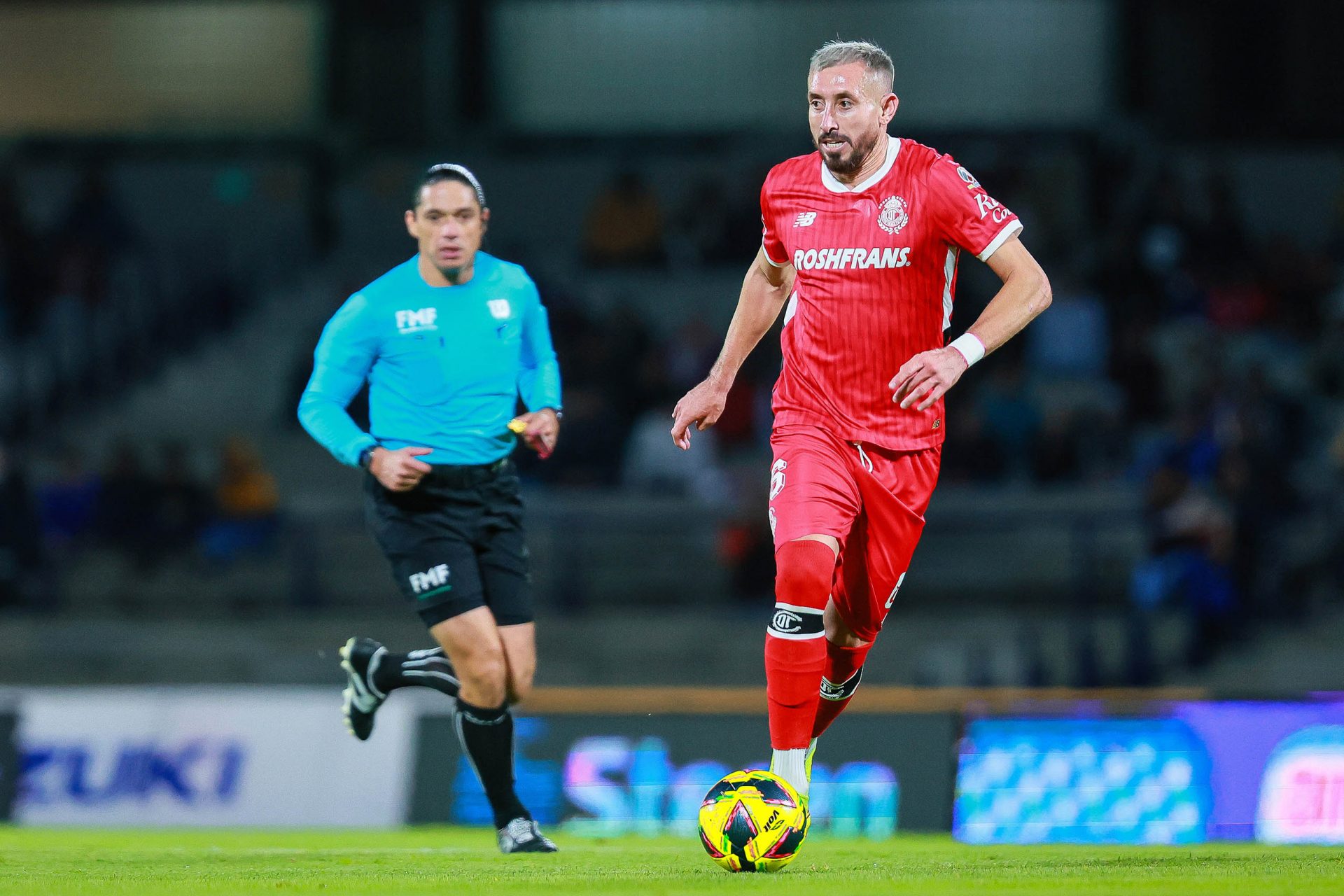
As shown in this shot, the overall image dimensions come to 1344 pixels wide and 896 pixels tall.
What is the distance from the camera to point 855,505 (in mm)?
6117

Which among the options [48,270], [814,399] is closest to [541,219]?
[48,270]

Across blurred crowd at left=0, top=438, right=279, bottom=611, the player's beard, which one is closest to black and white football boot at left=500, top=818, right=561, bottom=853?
the player's beard

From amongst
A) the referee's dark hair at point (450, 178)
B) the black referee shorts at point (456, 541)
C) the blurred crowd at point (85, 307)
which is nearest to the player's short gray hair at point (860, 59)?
the referee's dark hair at point (450, 178)

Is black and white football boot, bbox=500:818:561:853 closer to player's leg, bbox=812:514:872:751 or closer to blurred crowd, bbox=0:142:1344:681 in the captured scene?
player's leg, bbox=812:514:872:751

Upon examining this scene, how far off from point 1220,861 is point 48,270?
15225 millimetres

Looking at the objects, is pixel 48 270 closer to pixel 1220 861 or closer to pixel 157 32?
pixel 157 32

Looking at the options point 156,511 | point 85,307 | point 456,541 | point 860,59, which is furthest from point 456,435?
point 85,307

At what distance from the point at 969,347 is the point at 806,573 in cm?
88

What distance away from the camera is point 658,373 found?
640 inches

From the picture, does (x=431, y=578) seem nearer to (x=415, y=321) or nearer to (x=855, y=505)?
(x=415, y=321)

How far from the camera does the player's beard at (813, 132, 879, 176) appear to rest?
6.07 metres

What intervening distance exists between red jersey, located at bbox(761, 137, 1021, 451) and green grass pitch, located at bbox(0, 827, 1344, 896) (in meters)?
1.50

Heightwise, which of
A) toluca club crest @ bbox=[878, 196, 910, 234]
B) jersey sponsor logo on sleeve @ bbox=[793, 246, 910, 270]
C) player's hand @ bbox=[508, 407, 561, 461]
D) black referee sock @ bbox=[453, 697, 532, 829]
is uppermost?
toluca club crest @ bbox=[878, 196, 910, 234]

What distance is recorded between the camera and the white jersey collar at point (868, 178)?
618 cm
